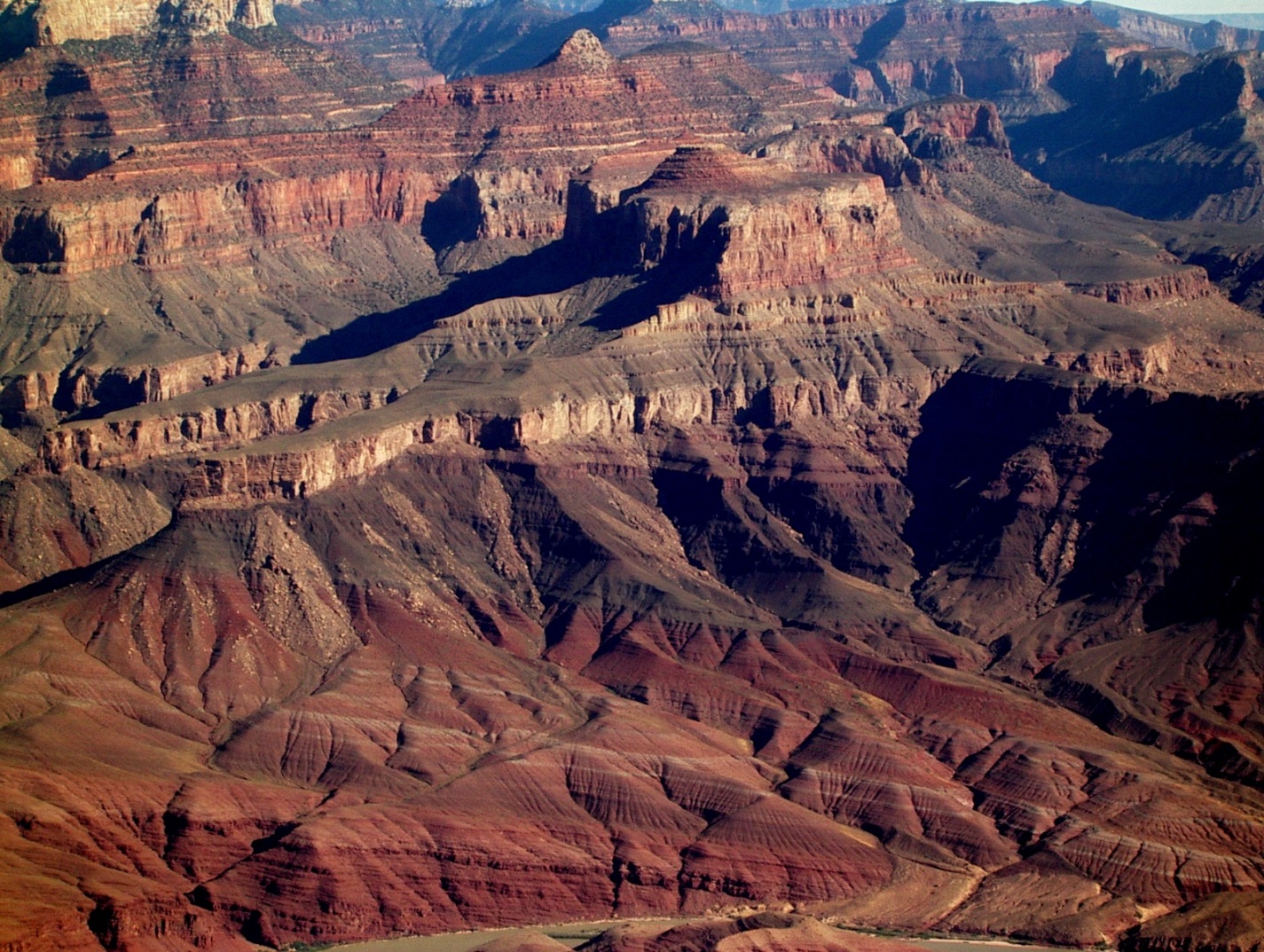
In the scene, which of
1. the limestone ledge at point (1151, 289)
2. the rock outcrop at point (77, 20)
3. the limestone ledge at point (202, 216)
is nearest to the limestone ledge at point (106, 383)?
the limestone ledge at point (202, 216)

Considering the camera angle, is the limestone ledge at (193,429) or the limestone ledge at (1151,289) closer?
the limestone ledge at (193,429)

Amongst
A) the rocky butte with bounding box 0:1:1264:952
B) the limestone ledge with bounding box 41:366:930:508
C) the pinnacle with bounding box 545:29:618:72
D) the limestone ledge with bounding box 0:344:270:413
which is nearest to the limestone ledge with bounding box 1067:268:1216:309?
the rocky butte with bounding box 0:1:1264:952

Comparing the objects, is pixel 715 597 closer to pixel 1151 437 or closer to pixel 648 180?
pixel 1151 437

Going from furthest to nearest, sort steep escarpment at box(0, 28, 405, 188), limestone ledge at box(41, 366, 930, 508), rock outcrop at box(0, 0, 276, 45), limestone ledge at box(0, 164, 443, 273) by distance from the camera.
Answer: rock outcrop at box(0, 0, 276, 45), steep escarpment at box(0, 28, 405, 188), limestone ledge at box(0, 164, 443, 273), limestone ledge at box(41, 366, 930, 508)

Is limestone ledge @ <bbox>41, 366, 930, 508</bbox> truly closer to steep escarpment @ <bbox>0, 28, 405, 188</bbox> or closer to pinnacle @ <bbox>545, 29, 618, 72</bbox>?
steep escarpment @ <bbox>0, 28, 405, 188</bbox>

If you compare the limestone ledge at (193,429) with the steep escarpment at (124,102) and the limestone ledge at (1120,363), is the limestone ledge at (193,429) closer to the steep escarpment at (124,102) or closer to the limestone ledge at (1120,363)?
the limestone ledge at (1120,363)

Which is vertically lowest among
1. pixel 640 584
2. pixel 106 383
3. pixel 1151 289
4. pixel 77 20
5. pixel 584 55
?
pixel 106 383

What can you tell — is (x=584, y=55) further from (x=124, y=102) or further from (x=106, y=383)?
(x=106, y=383)

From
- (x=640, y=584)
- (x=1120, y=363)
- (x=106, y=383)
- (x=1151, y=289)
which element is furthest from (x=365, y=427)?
(x=1151, y=289)
